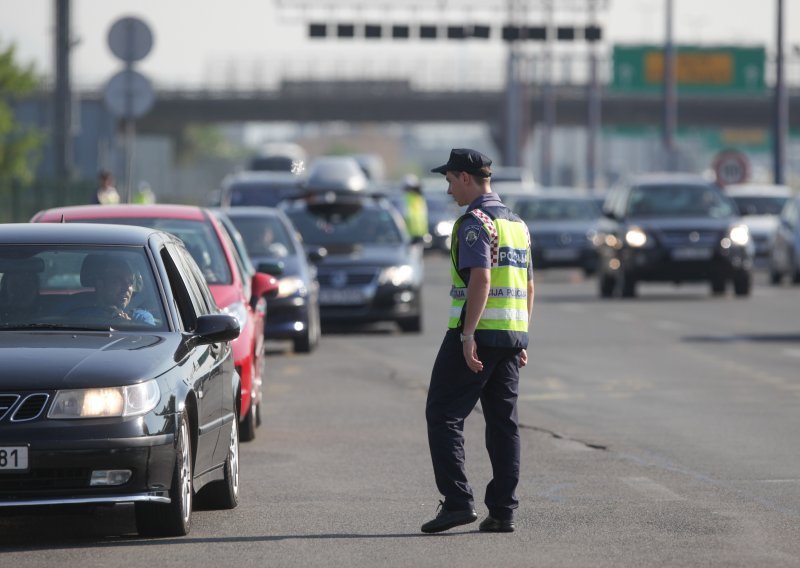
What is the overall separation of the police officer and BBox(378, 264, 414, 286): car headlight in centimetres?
1429

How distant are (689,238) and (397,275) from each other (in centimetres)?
884

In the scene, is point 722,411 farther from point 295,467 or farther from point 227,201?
point 227,201

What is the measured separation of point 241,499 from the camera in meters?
10.5

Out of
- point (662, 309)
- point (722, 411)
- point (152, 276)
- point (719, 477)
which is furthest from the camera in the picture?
point (662, 309)

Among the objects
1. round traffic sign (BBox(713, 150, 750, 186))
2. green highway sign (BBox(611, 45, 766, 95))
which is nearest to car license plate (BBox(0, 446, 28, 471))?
round traffic sign (BBox(713, 150, 750, 186))

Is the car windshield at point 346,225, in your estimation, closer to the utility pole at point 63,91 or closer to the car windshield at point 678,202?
the utility pole at point 63,91

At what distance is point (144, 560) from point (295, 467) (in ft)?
11.3

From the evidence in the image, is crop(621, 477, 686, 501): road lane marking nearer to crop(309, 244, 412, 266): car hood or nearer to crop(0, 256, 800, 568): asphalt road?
crop(0, 256, 800, 568): asphalt road

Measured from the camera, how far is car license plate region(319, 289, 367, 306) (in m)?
23.7

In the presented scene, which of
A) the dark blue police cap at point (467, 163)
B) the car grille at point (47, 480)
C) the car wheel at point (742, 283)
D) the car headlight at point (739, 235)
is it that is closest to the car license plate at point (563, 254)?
the car wheel at point (742, 283)

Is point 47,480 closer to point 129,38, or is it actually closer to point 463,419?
point 463,419

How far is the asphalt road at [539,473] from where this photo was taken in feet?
28.6

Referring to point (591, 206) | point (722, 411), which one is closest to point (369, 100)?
point (591, 206)

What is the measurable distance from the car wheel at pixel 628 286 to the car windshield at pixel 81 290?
22.9 meters
